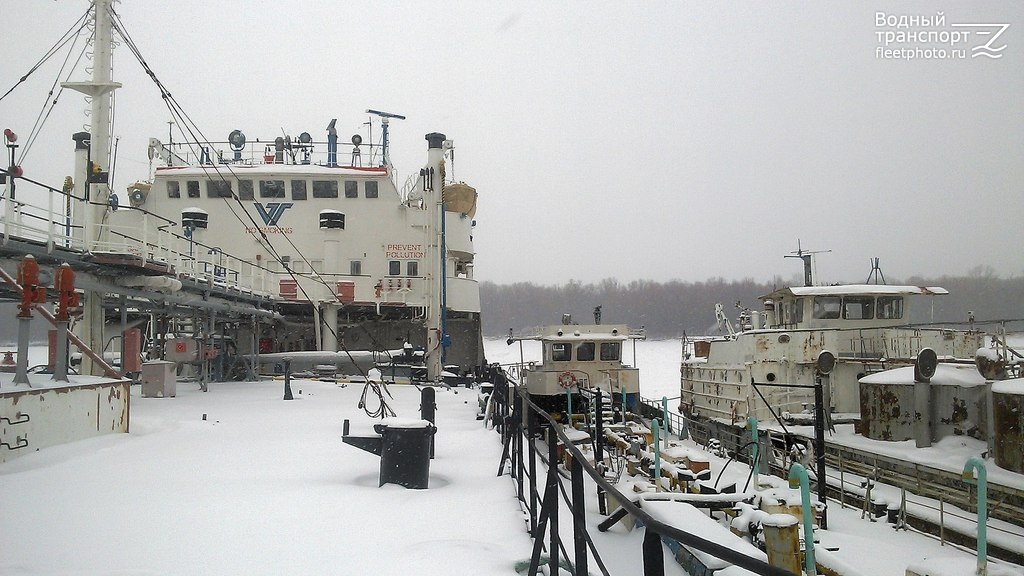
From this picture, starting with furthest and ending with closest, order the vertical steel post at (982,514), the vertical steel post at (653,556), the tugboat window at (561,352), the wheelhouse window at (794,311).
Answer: the tugboat window at (561,352) < the wheelhouse window at (794,311) < the vertical steel post at (982,514) < the vertical steel post at (653,556)

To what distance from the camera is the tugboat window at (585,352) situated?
66.8 ft

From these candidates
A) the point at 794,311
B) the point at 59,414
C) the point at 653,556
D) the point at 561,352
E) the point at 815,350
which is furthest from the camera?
→ the point at 561,352

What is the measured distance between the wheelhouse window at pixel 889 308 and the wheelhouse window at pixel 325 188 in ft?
62.5

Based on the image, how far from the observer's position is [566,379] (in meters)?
19.6

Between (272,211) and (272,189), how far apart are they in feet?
2.92

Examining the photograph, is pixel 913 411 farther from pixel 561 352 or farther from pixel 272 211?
pixel 272 211

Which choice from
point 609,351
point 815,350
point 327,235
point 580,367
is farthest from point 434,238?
point 815,350

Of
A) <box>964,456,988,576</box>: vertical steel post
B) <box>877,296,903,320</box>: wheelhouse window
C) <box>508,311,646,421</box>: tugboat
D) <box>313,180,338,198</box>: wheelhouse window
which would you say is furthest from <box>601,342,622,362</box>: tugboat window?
<box>964,456,988,576</box>: vertical steel post

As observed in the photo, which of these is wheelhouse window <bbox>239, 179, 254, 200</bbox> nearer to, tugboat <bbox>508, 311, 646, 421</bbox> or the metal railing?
tugboat <bbox>508, 311, 646, 421</bbox>

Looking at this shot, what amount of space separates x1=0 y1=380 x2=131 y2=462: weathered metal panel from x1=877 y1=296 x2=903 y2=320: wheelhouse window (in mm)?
15808

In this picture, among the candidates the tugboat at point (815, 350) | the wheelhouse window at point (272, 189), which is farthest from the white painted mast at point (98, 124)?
the tugboat at point (815, 350)

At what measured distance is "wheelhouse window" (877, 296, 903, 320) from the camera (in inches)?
→ 649

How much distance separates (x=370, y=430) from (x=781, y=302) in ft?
40.6

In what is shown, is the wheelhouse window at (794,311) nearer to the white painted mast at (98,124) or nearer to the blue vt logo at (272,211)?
the white painted mast at (98,124)
